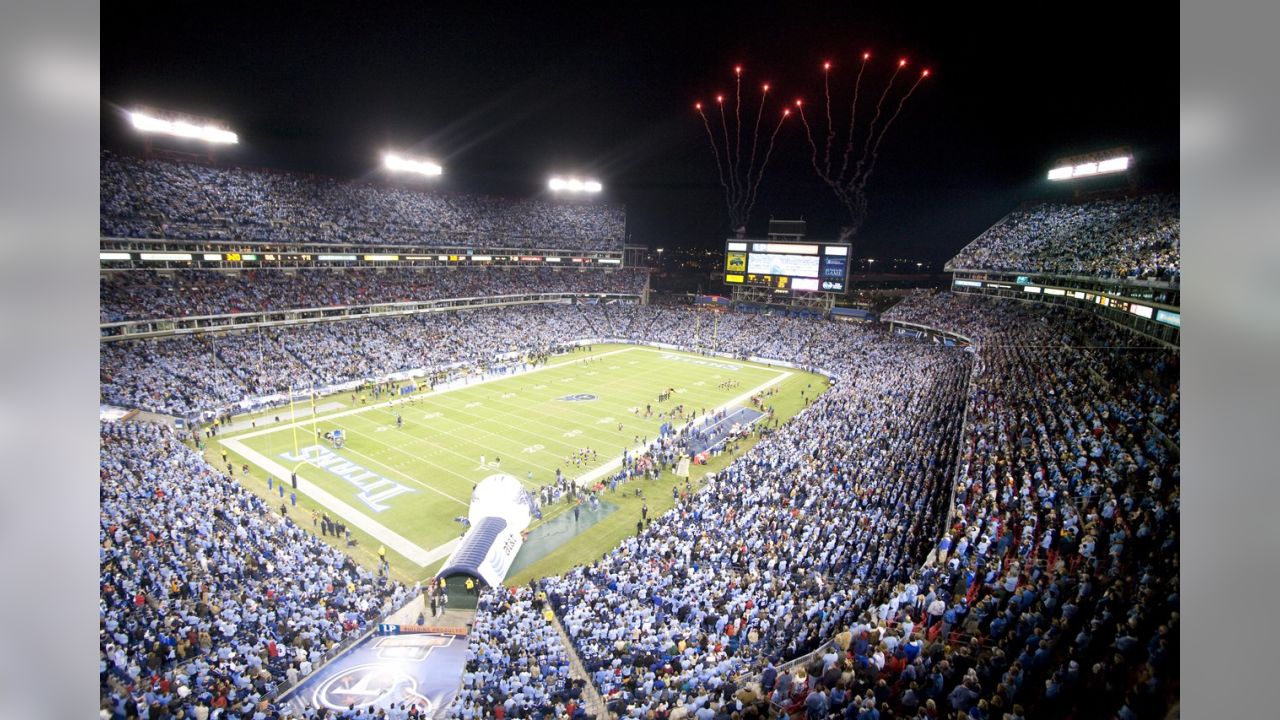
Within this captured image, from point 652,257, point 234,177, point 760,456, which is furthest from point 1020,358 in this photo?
point 652,257

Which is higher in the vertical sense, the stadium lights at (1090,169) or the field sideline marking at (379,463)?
the stadium lights at (1090,169)

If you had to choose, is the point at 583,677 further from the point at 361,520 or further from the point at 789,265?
the point at 789,265

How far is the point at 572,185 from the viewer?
67.0 meters

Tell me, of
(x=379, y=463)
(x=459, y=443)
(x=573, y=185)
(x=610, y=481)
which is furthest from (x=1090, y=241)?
(x=573, y=185)

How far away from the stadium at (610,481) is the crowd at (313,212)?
0.30 meters

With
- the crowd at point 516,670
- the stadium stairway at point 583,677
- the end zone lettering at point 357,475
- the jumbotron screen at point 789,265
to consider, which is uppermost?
the jumbotron screen at point 789,265

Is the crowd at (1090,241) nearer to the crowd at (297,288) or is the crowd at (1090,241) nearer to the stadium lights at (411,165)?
the crowd at (297,288)

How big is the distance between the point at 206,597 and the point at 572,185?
198 feet

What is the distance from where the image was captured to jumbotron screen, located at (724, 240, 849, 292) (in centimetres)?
4703

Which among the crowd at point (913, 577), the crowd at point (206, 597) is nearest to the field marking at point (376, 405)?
the crowd at point (206, 597)

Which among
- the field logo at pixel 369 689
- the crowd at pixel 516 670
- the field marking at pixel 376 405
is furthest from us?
the field marking at pixel 376 405

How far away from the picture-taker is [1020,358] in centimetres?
2378

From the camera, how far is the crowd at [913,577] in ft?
23.4
